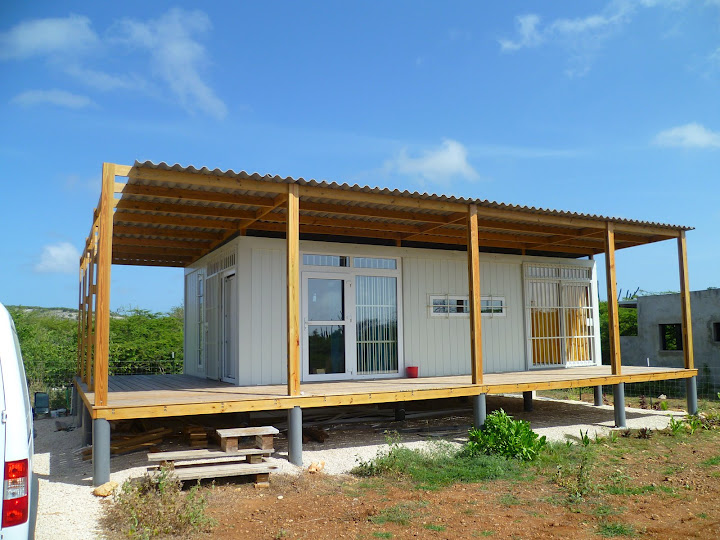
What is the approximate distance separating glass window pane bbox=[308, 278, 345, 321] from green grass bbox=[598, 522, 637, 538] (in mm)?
5759

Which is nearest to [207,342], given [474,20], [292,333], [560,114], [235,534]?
[292,333]

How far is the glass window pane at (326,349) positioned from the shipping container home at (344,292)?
0.08 feet

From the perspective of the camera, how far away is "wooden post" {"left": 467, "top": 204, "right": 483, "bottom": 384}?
8375mm

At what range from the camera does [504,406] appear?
12523mm

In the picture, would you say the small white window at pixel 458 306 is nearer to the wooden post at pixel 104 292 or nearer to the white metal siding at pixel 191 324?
the white metal siding at pixel 191 324

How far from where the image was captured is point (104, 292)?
20.1 feet

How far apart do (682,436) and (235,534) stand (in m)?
7.61

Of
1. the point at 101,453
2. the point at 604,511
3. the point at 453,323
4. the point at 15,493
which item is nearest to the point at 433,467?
the point at 604,511

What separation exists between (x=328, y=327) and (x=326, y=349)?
371mm

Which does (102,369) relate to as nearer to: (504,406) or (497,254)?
(497,254)

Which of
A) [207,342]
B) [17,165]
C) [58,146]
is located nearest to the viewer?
[207,342]

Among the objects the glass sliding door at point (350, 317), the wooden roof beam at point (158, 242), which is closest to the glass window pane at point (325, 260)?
the glass sliding door at point (350, 317)

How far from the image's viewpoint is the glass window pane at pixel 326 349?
967 centimetres

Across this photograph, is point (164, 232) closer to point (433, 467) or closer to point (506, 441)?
point (433, 467)
